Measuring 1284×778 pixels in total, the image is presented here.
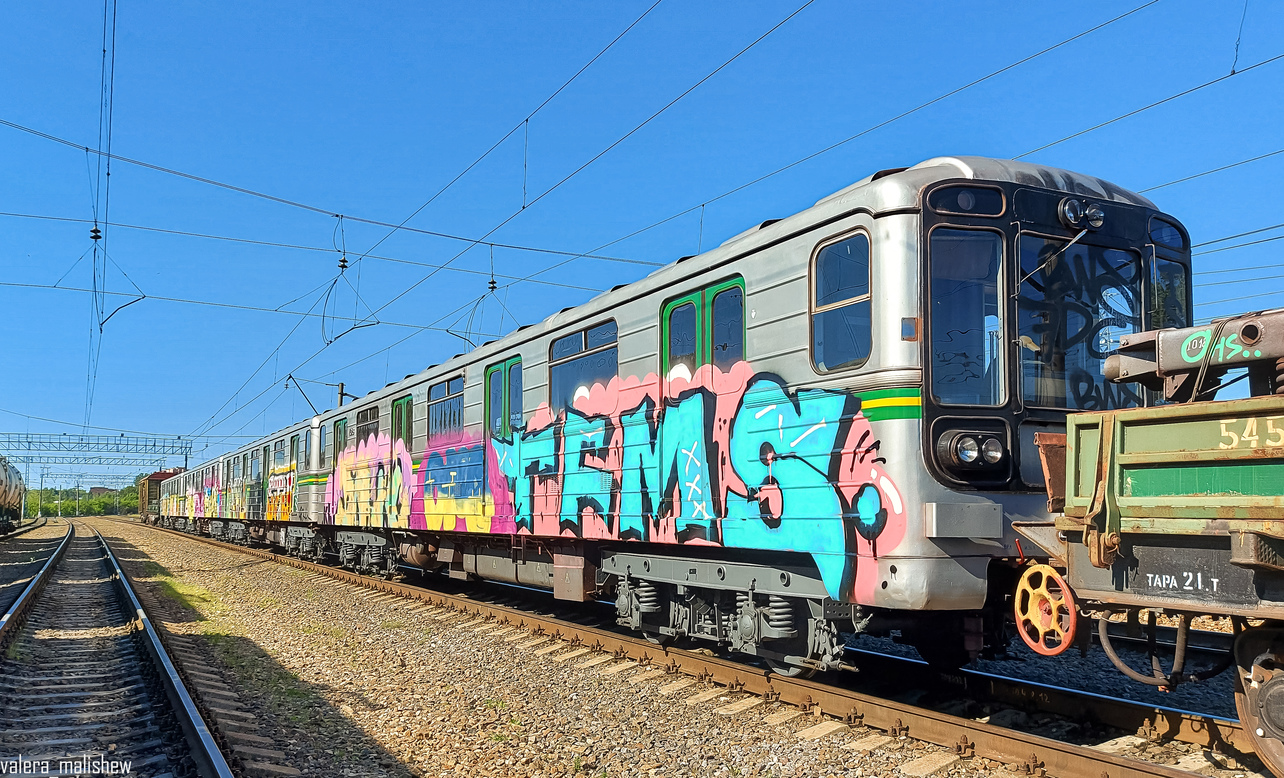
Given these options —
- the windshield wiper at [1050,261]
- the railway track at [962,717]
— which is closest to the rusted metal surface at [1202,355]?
the windshield wiper at [1050,261]

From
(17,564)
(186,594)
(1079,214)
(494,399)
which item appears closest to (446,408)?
(494,399)

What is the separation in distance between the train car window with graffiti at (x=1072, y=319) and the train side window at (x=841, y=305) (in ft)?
3.39

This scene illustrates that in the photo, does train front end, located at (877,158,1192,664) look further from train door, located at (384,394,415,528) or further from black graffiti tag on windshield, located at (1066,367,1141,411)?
train door, located at (384,394,415,528)

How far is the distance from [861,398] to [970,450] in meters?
0.76

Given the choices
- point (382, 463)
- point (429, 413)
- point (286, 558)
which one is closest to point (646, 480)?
point (429, 413)

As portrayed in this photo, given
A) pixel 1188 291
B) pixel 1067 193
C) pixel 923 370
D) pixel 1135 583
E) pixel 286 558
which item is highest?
pixel 1067 193

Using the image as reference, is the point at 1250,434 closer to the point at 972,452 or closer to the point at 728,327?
the point at 972,452

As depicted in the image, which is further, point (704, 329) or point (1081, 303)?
point (704, 329)

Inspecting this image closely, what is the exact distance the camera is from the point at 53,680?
28.7 feet

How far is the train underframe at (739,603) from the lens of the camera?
6.78 m

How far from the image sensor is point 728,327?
25.5 feet

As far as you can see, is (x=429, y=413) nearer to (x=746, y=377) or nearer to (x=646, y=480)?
(x=646, y=480)

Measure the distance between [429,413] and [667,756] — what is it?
9436mm

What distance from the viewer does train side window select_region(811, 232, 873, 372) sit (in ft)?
21.2
